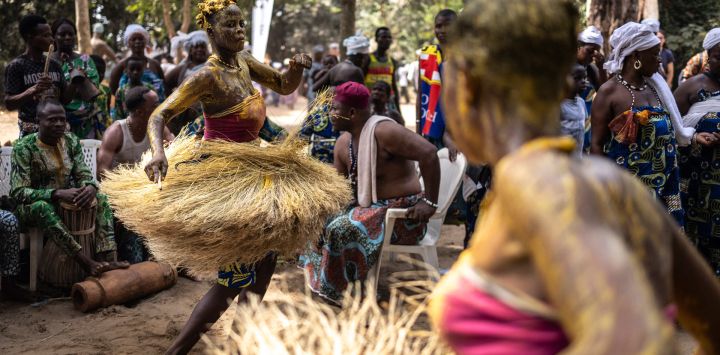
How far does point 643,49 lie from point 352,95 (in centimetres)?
191

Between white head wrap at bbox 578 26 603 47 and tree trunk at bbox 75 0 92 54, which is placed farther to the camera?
tree trunk at bbox 75 0 92 54

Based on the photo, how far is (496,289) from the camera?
4.21ft

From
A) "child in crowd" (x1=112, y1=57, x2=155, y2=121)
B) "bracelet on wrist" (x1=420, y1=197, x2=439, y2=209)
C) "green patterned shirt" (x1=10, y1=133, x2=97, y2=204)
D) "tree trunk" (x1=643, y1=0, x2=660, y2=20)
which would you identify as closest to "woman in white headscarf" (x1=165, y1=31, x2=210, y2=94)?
"child in crowd" (x1=112, y1=57, x2=155, y2=121)

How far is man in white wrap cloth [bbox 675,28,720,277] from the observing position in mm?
5254

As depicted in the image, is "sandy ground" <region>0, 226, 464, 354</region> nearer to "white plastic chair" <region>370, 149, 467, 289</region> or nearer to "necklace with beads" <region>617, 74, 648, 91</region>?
"white plastic chair" <region>370, 149, 467, 289</region>

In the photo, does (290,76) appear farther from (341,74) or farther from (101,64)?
(101,64)

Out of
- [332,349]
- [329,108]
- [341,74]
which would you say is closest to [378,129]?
[329,108]

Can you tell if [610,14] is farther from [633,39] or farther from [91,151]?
[91,151]

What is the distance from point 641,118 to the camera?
190 inches

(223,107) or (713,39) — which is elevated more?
(713,39)

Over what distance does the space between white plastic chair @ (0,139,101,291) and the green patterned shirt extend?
0.91 feet

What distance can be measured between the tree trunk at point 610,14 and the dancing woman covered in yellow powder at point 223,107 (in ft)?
18.4

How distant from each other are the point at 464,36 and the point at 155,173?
2.62 m

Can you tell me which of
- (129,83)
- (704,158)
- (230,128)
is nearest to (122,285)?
(230,128)
